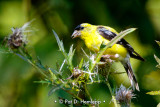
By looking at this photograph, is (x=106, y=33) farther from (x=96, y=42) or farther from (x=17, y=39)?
(x=17, y=39)

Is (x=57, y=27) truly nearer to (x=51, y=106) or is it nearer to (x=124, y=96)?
(x=51, y=106)

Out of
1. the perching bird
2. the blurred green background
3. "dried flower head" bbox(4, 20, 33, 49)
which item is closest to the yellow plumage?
the perching bird

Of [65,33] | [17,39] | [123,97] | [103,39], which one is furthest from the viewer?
[65,33]

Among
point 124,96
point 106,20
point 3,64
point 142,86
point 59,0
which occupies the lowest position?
point 124,96

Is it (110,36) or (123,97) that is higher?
(110,36)

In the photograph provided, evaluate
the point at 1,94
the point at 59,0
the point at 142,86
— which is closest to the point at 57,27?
the point at 59,0

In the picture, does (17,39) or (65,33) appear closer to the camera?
(17,39)

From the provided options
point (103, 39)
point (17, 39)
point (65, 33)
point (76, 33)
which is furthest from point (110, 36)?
point (65, 33)

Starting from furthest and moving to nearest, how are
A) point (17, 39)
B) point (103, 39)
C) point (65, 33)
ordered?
point (65, 33)
point (103, 39)
point (17, 39)

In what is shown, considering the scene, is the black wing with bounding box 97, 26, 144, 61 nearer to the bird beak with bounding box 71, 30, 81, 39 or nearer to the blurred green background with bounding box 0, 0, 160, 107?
the bird beak with bounding box 71, 30, 81, 39

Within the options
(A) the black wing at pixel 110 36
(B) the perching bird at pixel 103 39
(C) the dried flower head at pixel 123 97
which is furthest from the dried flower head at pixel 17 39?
(A) the black wing at pixel 110 36

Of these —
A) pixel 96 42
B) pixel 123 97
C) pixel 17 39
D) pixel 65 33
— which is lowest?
pixel 123 97
